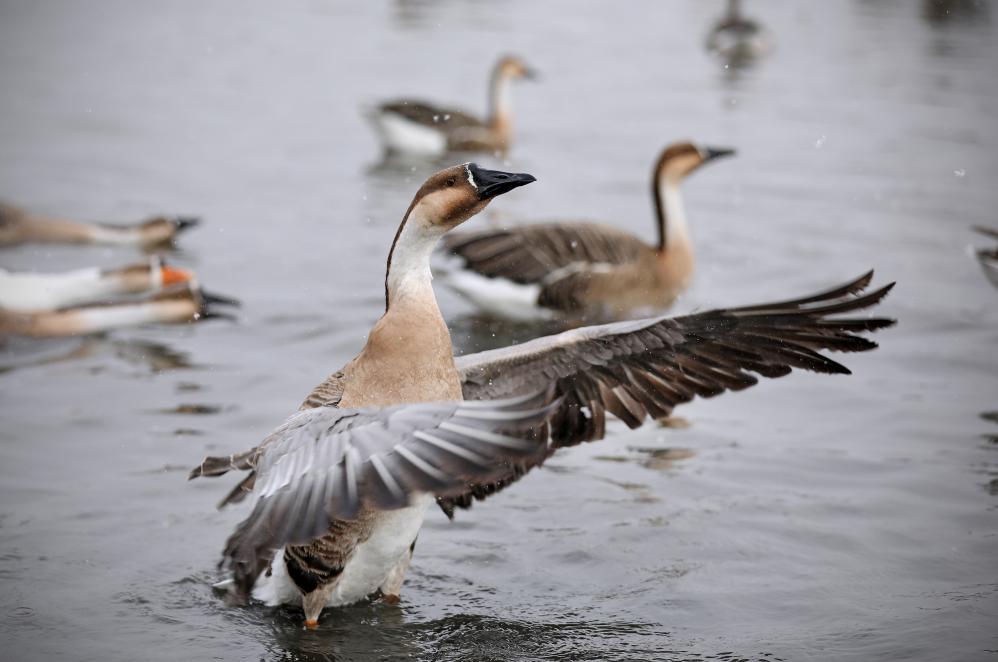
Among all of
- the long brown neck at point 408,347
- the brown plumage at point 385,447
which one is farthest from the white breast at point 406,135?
the long brown neck at point 408,347

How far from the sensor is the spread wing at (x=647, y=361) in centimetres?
554

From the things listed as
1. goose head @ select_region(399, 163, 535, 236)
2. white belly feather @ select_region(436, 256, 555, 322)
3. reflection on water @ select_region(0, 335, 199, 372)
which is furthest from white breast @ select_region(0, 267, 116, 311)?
goose head @ select_region(399, 163, 535, 236)

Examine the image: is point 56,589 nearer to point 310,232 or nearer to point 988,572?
point 988,572

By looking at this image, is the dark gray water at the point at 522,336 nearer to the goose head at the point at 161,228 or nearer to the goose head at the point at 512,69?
the goose head at the point at 161,228

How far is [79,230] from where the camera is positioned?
1106cm

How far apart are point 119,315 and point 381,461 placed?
18.1ft

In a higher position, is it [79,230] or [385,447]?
[385,447]

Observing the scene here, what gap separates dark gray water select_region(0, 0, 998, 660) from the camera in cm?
557

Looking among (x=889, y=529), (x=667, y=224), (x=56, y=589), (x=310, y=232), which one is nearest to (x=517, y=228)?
(x=667, y=224)

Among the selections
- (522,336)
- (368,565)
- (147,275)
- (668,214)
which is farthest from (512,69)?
(368,565)

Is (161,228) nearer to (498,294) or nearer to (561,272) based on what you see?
(498,294)

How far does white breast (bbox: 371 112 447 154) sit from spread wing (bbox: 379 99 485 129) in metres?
0.06

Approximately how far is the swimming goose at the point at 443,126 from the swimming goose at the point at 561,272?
17.3ft

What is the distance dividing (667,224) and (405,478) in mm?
6599
